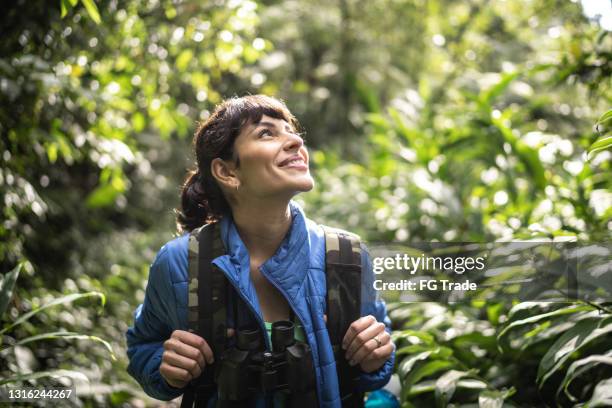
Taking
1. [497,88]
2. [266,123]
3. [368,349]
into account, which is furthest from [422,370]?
[497,88]

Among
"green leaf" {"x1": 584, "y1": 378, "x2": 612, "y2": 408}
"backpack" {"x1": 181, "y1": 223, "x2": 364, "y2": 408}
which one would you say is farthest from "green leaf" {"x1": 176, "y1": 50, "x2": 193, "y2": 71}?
"green leaf" {"x1": 584, "y1": 378, "x2": 612, "y2": 408}

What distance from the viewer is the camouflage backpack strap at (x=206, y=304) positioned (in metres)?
1.58

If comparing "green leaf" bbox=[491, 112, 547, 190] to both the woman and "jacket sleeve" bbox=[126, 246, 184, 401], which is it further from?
"jacket sleeve" bbox=[126, 246, 184, 401]

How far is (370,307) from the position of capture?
1.75 meters

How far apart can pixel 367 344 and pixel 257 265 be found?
0.43 meters

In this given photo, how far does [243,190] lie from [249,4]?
207 centimetres

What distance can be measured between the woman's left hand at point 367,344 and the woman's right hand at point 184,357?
42cm

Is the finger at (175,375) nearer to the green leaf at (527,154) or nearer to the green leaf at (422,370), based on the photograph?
the green leaf at (422,370)

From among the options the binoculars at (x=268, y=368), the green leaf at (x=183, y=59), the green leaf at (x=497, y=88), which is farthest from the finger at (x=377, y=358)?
the green leaf at (x=183, y=59)

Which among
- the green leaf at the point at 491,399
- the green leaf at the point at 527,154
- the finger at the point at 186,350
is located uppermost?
the green leaf at the point at 527,154

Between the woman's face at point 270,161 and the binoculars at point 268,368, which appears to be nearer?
the binoculars at point 268,368

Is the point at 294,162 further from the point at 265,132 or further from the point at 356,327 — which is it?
the point at 356,327

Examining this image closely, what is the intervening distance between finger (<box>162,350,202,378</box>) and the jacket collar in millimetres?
244

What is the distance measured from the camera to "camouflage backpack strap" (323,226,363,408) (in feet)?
5.48
